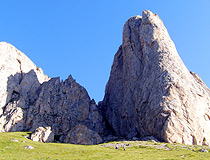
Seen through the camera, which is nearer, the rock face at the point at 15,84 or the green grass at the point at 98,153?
the green grass at the point at 98,153

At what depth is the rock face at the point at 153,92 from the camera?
73.4 metres

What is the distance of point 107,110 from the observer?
118062 millimetres

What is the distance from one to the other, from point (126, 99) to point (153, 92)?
23.2 meters

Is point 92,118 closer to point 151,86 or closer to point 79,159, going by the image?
point 151,86

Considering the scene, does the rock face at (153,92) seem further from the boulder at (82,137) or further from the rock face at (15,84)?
the rock face at (15,84)

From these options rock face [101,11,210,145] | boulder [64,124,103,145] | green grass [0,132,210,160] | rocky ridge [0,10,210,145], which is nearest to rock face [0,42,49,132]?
rocky ridge [0,10,210,145]

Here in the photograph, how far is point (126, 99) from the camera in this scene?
342 ft

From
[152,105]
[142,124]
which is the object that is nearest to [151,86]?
[152,105]

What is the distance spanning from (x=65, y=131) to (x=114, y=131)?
24971 mm

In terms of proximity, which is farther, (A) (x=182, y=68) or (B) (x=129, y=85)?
(B) (x=129, y=85)

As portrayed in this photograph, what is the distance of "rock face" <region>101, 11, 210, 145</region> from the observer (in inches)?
2891

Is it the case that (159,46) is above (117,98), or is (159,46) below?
above

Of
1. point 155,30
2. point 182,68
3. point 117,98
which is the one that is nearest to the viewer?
point 182,68

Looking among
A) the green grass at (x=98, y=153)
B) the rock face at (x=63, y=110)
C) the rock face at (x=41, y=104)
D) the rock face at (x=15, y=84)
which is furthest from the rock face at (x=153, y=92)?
the rock face at (x=15, y=84)
